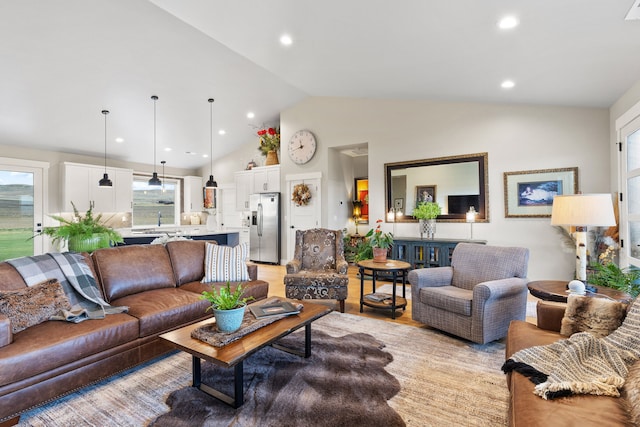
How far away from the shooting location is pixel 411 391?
2.00 meters

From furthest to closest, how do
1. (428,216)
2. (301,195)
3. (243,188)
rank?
(243,188)
(301,195)
(428,216)

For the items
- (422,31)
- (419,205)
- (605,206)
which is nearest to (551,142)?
(419,205)

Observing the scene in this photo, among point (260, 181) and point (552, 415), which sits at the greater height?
point (260, 181)

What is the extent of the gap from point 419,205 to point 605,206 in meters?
3.06

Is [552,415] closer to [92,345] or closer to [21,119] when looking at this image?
[92,345]

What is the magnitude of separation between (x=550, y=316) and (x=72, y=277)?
11.4 feet

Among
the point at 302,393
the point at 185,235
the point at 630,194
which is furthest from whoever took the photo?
the point at 185,235

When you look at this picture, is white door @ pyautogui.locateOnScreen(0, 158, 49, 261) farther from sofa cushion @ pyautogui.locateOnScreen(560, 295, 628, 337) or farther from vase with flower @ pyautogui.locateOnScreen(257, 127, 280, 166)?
sofa cushion @ pyautogui.locateOnScreen(560, 295, 628, 337)

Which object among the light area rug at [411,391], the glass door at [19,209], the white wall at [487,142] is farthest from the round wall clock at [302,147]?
the glass door at [19,209]

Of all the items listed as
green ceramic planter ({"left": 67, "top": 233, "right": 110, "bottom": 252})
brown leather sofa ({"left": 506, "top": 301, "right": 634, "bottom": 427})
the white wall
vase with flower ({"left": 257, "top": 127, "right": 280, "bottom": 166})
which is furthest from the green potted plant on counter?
vase with flower ({"left": 257, "top": 127, "right": 280, "bottom": 166})

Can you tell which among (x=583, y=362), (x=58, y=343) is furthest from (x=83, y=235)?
(x=583, y=362)

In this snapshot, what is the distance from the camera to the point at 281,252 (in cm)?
700

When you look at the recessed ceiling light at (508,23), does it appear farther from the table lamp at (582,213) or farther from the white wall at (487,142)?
the white wall at (487,142)

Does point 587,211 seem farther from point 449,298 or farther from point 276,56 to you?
point 276,56
